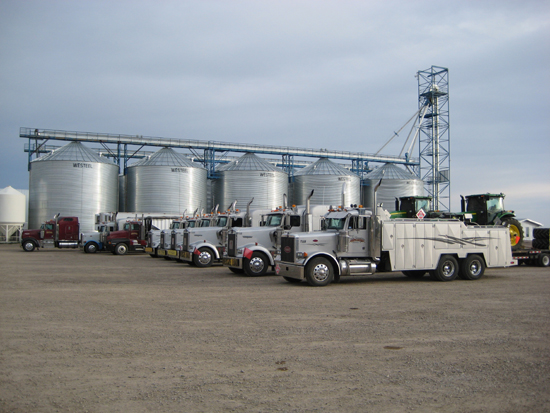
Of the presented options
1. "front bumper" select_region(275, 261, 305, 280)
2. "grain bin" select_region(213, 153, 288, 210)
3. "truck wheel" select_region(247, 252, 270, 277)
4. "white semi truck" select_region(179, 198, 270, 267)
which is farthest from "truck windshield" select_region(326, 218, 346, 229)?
"grain bin" select_region(213, 153, 288, 210)

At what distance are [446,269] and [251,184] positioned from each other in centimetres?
3901

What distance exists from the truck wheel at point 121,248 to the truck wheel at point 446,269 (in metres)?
24.9

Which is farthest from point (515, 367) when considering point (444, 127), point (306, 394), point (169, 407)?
point (444, 127)

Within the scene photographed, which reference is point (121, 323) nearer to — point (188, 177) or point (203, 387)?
point (203, 387)

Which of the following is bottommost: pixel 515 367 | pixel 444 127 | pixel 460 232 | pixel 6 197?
pixel 515 367

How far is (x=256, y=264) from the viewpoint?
19.4 metres

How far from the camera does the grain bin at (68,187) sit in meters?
49.1

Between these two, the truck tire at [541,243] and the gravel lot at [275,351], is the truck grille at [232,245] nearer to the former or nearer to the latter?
the gravel lot at [275,351]

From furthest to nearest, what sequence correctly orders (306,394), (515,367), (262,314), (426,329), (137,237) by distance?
(137,237), (262,314), (426,329), (515,367), (306,394)

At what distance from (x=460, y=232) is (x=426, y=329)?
9536 mm

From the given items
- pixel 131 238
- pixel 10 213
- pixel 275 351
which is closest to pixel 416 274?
pixel 275 351

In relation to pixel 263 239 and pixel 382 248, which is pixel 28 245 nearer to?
pixel 263 239

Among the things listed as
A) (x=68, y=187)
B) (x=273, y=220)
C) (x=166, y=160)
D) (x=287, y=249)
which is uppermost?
(x=166, y=160)

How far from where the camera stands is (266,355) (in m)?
7.05
